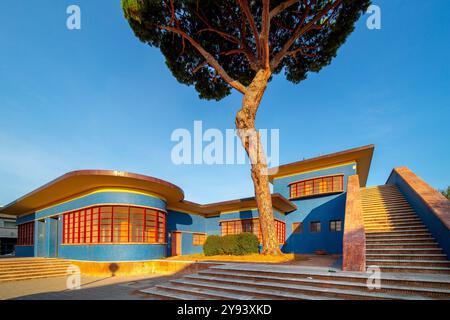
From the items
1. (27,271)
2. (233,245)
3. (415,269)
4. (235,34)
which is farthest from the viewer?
(235,34)

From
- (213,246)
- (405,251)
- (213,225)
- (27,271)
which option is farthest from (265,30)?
(27,271)

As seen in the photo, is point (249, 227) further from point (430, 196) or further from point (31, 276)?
point (31, 276)

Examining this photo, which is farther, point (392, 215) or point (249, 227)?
point (249, 227)

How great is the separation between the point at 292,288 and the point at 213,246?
8320 millimetres

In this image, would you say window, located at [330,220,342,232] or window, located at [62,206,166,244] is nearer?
window, located at [62,206,166,244]

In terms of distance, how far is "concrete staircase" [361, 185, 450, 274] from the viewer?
20.9ft

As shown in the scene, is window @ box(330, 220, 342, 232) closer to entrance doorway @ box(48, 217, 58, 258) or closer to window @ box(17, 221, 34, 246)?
entrance doorway @ box(48, 217, 58, 258)

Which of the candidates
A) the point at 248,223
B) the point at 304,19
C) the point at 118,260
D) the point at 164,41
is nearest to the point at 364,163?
the point at 248,223

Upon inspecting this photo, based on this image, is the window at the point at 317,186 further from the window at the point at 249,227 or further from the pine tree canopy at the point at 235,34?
the pine tree canopy at the point at 235,34

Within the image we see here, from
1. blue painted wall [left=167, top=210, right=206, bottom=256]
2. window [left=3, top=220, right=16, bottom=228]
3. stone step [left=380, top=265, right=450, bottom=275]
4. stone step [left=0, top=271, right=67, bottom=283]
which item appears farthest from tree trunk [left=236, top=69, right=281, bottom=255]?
window [left=3, top=220, right=16, bottom=228]

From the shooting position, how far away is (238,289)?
640 cm

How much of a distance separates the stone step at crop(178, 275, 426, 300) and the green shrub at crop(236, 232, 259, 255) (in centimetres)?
530
